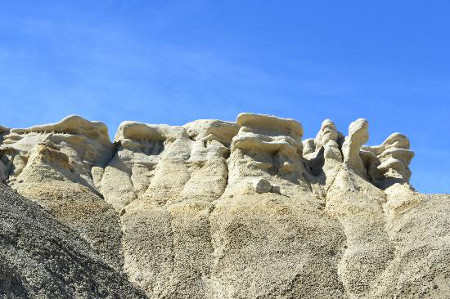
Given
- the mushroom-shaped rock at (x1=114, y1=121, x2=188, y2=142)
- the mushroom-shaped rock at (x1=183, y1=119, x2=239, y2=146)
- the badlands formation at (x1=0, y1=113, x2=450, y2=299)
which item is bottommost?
the badlands formation at (x1=0, y1=113, x2=450, y2=299)

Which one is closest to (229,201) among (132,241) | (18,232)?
(132,241)

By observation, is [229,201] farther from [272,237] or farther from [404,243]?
[404,243]

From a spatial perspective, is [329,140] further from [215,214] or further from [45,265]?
[45,265]

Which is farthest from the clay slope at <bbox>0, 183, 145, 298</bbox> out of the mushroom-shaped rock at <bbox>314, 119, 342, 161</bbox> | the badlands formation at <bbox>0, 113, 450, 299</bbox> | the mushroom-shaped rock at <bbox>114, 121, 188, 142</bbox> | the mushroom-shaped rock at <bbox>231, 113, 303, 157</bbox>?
the mushroom-shaped rock at <bbox>314, 119, 342, 161</bbox>

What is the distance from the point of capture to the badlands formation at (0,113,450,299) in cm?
5369

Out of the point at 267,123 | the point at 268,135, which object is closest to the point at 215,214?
the point at 268,135

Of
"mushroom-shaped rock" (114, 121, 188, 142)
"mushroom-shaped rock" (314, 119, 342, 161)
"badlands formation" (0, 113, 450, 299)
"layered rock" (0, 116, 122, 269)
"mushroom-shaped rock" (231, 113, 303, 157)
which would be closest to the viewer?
"badlands formation" (0, 113, 450, 299)

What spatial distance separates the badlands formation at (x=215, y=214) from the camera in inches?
2114

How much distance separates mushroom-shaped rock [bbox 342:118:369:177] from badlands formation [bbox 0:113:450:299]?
9cm

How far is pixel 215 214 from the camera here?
64.0 meters

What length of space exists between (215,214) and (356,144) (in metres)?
14.3

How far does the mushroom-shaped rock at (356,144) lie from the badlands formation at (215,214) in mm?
90

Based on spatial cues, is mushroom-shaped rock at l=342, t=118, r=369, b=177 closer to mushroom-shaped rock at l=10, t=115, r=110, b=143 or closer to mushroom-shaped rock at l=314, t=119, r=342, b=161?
mushroom-shaped rock at l=314, t=119, r=342, b=161

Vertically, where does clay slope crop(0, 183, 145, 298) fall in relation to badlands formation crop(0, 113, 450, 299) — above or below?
below
